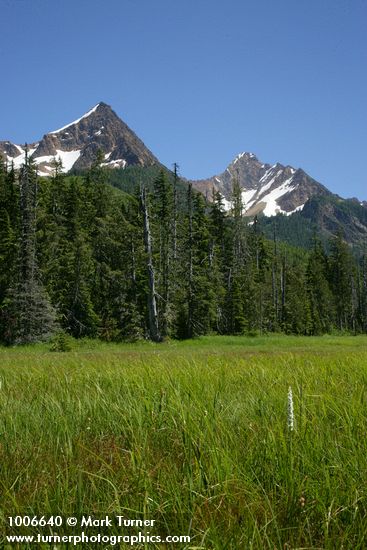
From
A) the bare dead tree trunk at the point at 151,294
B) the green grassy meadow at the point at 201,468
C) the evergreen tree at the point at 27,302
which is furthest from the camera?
the bare dead tree trunk at the point at 151,294

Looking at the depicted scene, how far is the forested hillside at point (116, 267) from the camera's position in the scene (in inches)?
1439

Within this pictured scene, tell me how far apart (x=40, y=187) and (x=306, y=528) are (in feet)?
183

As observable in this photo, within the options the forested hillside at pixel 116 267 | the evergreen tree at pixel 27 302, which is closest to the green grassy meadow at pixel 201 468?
the forested hillside at pixel 116 267

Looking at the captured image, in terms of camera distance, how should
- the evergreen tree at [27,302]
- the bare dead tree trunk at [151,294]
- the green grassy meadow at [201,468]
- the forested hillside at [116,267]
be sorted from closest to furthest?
the green grassy meadow at [201,468], the evergreen tree at [27,302], the bare dead tree trunk at [151,294], the forested hillside at [116,267]

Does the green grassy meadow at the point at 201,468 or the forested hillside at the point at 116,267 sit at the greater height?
the forested hillside at the point at 116,267

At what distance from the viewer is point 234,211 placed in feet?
243

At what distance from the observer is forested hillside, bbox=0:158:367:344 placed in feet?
120

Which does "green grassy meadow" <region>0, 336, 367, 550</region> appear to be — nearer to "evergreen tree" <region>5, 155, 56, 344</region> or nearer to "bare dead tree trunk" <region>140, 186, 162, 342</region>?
"bare dead tree trunk" <region>140, 186, 162, 342</region>

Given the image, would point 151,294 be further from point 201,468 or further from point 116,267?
point 201,468

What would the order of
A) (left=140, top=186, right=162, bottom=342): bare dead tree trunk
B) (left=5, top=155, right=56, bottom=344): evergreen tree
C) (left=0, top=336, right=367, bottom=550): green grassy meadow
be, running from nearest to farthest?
(left=0, top=336, right=367, bottom=550): green grassy meadow
(left=5, top=155, right=56, bottom=344): evergreen tree
(left=140, top=186, right=162, bottom=342): bare dead tree trunk

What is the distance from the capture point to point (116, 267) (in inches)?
2024

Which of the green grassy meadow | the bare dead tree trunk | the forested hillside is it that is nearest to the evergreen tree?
the forested hillside

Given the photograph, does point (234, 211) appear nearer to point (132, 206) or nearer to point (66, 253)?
point (132, 206)

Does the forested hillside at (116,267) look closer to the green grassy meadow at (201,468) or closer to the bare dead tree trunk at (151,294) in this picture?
the bare dead tree trunk at (151,294)
